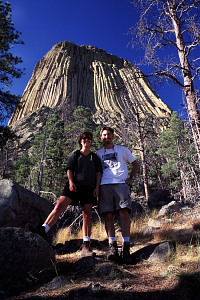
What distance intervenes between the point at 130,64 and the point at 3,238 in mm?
5103

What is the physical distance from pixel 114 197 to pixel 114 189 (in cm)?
13

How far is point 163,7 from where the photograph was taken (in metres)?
6.20

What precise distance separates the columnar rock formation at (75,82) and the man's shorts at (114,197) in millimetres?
60622

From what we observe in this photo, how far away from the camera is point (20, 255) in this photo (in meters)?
2.90

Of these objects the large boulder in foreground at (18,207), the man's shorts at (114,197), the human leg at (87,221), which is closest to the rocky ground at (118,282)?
the human leg at (87,221)

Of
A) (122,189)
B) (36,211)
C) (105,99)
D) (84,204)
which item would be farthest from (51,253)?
(105,99)

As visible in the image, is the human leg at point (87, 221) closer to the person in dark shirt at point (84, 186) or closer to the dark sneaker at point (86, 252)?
the person in dark shirt at point (84, 186)

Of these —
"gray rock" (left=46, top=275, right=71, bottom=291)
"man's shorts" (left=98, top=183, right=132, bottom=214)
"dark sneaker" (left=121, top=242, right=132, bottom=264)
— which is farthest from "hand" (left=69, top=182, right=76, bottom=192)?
"gray rock" (left=46, top=275, right=71, bottom=291)

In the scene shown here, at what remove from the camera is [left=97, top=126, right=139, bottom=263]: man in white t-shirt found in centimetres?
379

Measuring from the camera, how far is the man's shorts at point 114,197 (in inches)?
153

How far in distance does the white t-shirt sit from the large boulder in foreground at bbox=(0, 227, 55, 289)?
1.46 meters

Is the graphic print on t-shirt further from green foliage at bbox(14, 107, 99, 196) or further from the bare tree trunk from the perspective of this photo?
green foliage at bbox(14, 107, 99, 196)

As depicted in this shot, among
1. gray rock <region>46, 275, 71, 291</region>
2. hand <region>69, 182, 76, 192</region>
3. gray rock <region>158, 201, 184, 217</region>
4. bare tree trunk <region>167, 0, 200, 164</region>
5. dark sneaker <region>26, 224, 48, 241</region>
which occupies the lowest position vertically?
gray rock <region>46, 275, 71, 291</region>

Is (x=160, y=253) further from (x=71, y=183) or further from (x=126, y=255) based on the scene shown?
(x=71, y=183)
